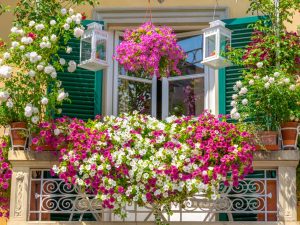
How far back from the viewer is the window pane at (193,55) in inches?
352

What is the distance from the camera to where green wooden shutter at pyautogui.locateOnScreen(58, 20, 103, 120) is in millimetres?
8406

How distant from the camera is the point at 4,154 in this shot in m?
7.98

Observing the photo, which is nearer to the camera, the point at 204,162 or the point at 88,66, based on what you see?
the point at 204,162

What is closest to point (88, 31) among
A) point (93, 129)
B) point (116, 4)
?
point (116, 4)

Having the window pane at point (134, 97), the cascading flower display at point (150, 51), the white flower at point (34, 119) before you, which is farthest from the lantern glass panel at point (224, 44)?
the white flower at point (34, 119)

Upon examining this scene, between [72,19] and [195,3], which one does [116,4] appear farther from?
[72,19]

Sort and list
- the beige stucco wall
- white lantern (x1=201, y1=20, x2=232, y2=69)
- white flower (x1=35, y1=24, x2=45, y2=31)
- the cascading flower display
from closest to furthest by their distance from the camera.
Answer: white flower (x1=35, y1=24, x2=45, y2=31) < the cascading flower display < white lantern (x1=201, y1=20, x2=232, y2=69) < the beige stucco wall

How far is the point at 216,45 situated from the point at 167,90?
137 cm

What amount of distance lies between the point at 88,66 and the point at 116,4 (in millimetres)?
1252

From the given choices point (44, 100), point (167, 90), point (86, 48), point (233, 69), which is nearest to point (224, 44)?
point (233, 69)

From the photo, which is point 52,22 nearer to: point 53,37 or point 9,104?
point 53,37

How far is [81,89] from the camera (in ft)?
27.9

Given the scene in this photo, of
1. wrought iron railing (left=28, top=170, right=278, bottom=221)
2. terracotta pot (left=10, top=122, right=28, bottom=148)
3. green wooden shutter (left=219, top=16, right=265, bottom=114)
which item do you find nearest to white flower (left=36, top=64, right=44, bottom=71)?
terracotta pot (left=10, top=122, right=28, bottom=148)

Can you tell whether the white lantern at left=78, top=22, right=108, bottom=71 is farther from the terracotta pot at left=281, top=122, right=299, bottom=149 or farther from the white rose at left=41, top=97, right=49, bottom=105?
the terracotta pot at left=281, top=122, right=299, bottom=149
